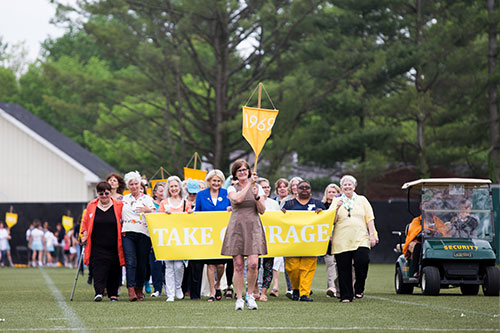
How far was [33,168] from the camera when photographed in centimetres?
4734

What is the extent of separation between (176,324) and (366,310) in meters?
3.17

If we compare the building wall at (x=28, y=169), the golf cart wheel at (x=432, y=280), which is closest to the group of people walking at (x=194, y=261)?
the golf cart wheel at (x=432, y=280)

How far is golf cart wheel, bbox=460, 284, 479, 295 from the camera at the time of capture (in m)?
16.8

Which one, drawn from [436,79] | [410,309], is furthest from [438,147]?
[410,309]

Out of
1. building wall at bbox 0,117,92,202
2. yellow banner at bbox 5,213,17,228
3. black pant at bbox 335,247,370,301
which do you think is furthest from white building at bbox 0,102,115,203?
black pant at bbox 335,247,370,301

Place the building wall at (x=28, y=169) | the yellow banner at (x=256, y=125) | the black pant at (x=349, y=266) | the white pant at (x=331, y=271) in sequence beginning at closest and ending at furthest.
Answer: the yellow banner at (x=256, y=125) → the black pant at (x=349, y=266) → the white pant at (x=331, y=271) → the building wall at (x=28, y=169)

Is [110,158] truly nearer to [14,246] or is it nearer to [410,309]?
[14,246]

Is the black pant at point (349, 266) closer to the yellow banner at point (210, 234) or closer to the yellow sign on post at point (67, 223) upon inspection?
the yellow banner at point (210, 234)

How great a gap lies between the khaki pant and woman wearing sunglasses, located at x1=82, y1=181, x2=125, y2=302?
2703mm

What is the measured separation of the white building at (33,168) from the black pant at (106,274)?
102 feet

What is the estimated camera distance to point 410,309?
1316 cm

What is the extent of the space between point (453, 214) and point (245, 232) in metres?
5.46

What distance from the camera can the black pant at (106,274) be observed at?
15.3 m

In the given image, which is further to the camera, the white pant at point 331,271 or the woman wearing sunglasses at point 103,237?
the white pant at point 331,271
